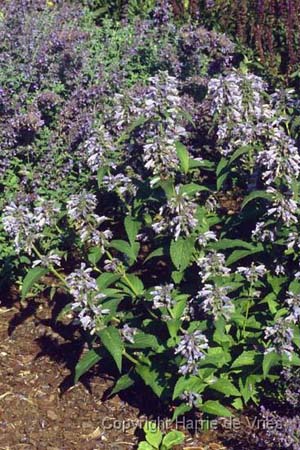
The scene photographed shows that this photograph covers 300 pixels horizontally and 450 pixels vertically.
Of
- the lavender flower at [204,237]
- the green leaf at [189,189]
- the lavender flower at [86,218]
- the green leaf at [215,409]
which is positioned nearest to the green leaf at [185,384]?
the green leaf at [215,409]

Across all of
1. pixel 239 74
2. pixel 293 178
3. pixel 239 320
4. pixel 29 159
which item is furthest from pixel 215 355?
pixel 29 159

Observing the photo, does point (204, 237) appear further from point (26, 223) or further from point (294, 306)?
point (26, 223)

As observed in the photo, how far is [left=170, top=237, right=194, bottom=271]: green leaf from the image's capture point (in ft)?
12.5

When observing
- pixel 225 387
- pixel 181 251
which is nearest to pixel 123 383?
pixel 225 387

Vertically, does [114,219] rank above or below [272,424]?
above

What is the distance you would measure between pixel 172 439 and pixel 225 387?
37cm

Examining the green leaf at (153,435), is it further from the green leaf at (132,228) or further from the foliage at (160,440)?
the green leaf at (132,228)

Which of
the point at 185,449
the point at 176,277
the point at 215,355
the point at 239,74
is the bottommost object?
the point at 185,449

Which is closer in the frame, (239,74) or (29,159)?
(239,74)

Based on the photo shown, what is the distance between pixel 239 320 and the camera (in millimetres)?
3898

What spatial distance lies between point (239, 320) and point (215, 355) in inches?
7.7

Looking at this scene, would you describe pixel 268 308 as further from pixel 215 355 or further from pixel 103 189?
pixel 103 189

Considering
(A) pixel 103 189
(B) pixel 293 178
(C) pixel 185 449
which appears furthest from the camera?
(A) pixel 103 189

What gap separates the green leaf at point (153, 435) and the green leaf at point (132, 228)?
2.92ft
